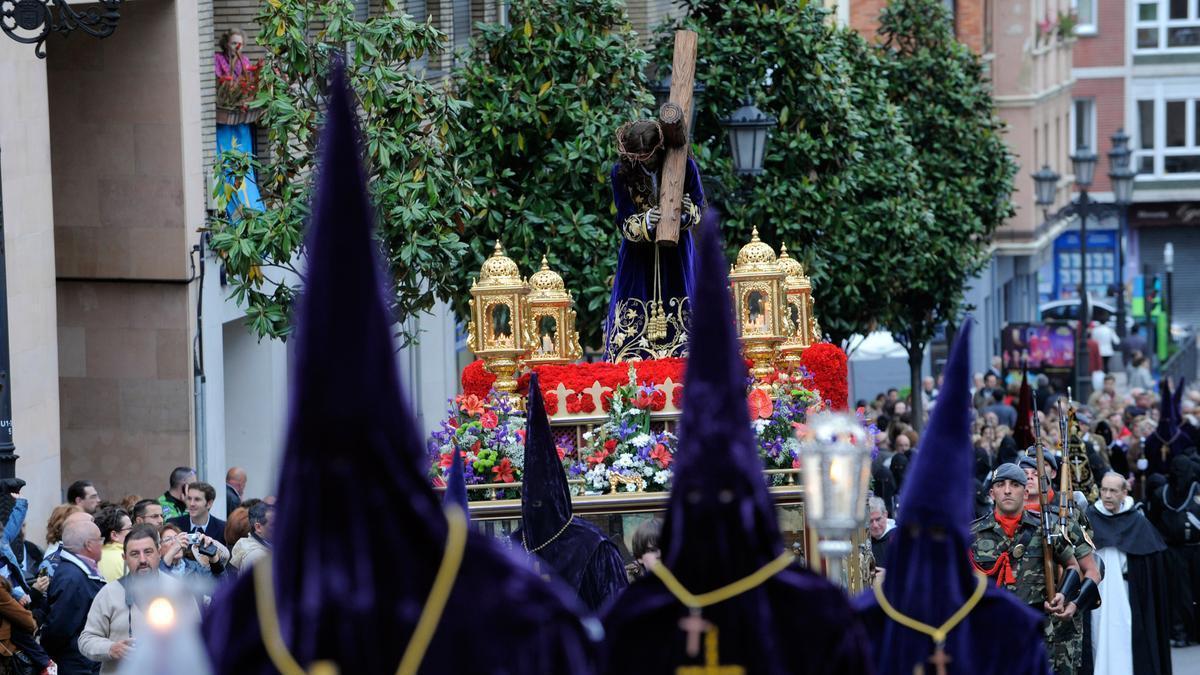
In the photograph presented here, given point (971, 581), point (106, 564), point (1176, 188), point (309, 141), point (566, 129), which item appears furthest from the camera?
point (1176, 188)

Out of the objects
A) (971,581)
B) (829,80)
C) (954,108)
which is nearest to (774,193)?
(829,80)

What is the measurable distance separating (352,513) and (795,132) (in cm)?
1705

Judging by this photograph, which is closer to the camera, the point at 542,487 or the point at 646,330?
the point at 542,487

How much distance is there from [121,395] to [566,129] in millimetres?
4474

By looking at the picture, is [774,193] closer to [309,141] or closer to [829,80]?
[829,80]

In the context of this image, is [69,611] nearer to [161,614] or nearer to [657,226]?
[657,226]

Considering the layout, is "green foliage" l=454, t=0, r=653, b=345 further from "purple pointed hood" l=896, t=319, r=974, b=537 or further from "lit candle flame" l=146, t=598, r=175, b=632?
"lit candle flame" l=146, t=598, r=175, b=632

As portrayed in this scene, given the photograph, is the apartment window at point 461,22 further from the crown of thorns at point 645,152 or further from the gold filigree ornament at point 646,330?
the crown of thorns at point 645,152

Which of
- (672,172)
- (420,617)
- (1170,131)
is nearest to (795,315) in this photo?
(672,172)

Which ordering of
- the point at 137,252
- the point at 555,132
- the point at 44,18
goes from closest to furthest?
the point at 44,18, the point at 555,132, the point at 137,252

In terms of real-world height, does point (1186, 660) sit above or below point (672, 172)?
below

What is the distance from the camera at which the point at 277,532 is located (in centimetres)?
455

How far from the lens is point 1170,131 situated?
58.5 meters

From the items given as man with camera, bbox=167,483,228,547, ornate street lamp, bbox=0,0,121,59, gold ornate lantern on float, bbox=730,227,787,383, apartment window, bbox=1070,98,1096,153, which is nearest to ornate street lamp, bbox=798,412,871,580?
gold ornate lantern on float, bbox=730,227,787,383
